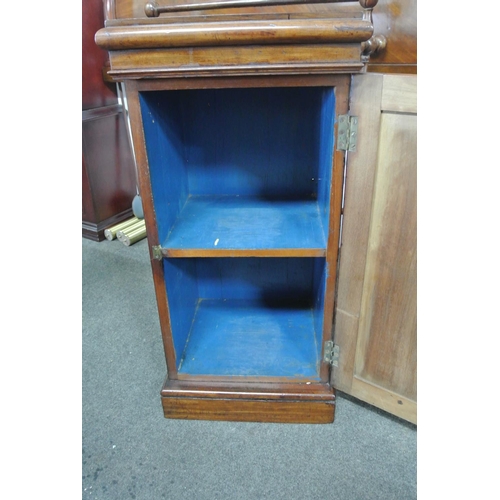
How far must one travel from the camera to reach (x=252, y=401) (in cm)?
114

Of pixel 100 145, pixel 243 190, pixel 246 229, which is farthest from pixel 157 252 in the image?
pixel 100 145

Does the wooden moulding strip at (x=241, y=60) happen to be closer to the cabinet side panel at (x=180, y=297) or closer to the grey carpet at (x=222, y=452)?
the cabinet side panel at (x=180, y=297)

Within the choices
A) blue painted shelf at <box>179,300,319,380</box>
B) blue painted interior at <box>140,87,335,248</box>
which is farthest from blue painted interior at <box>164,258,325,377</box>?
blue painted interior at <box>140,87,335,248</box>

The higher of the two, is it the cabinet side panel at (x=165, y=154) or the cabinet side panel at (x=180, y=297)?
the cabinet side panel at (x=165, y=154)

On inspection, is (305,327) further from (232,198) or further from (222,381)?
(232,198)

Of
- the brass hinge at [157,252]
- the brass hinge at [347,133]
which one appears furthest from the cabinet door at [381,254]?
the brass hinge at [157,252]

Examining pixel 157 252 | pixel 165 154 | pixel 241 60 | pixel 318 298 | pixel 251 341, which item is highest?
pixel 241 60

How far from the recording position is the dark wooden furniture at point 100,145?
214 cm

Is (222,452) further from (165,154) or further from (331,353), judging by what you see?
(165,154)

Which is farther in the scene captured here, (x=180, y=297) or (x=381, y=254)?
(x=180, y=297)

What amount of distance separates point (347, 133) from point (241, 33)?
0.95 ft

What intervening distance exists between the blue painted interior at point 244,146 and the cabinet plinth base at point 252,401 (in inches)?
17.8

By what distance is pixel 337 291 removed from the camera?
1027 millimetres

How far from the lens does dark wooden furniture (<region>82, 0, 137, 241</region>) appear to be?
2141 millimetres
